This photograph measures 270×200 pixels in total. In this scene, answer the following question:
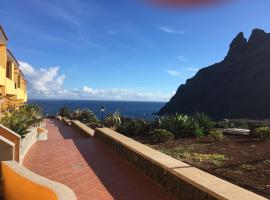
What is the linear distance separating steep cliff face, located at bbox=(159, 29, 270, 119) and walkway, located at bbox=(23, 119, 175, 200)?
96.9m

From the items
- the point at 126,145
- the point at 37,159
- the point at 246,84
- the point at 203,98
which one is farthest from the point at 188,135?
the point at 203,98

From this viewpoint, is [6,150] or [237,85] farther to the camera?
[237,85]

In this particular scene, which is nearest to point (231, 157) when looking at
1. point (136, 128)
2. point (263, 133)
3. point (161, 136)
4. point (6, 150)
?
point (161, 136)

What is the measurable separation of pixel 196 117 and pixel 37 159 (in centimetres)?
946

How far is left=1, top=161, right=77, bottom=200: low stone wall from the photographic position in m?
4.67

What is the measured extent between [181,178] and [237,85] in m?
120

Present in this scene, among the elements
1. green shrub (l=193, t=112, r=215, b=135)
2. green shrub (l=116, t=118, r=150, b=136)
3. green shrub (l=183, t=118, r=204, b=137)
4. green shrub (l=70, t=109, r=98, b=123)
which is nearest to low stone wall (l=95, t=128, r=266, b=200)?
green shrub (l=183, t=118, r=204, b=137)

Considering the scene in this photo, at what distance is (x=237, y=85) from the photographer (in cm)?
12125

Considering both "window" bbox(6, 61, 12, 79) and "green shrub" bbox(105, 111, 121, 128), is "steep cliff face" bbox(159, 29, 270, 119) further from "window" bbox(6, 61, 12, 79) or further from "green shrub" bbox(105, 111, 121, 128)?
"window" bbox(6, 61, 12, 79)

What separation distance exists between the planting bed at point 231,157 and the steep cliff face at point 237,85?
307 feet

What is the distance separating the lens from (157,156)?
8.61 metres

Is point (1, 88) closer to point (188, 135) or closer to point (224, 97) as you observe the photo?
point (188, 135)

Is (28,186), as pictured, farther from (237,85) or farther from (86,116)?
(237,85)

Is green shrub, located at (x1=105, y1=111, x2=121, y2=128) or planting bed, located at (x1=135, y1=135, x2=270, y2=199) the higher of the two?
green shrub, located at (x1=105, y1=111, x2=121, y2=128)
